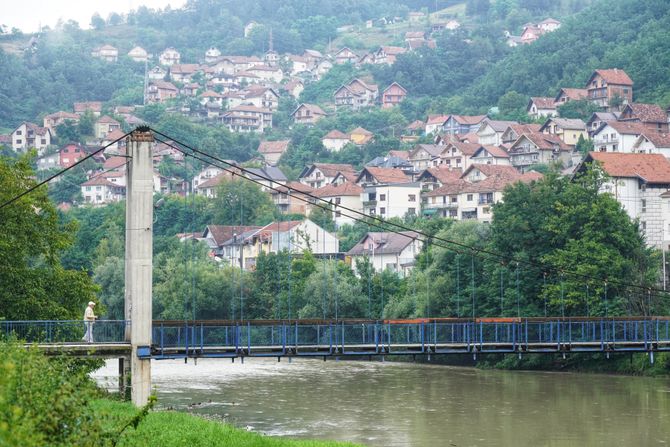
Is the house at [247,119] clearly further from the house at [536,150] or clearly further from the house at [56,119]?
the house at [536,150]

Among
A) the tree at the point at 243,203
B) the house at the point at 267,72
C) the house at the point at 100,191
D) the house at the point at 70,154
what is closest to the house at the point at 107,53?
the house at the point at 267,72

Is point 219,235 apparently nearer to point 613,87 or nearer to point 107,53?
point 613,87

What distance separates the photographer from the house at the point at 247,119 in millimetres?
139875

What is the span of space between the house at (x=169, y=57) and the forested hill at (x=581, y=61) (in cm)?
5360

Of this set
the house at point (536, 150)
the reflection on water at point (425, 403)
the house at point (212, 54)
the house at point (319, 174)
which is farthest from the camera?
the house at point (212, 54)

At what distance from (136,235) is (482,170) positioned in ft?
185

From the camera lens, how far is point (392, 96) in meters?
137

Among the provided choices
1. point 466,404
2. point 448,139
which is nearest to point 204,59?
point 448,139

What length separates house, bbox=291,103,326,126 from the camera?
457 feet

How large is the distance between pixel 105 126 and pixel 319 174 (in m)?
34.1

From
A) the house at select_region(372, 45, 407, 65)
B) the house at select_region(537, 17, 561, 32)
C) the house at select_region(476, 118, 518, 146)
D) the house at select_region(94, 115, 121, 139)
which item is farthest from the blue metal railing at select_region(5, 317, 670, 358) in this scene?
the house at select_region(537, 17, 561, 32)

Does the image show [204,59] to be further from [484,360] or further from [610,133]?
[484,360]

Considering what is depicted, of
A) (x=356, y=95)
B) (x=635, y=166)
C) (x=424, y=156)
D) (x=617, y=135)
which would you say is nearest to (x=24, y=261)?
(x=635, y=166)

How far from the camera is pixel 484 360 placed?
150 ft
